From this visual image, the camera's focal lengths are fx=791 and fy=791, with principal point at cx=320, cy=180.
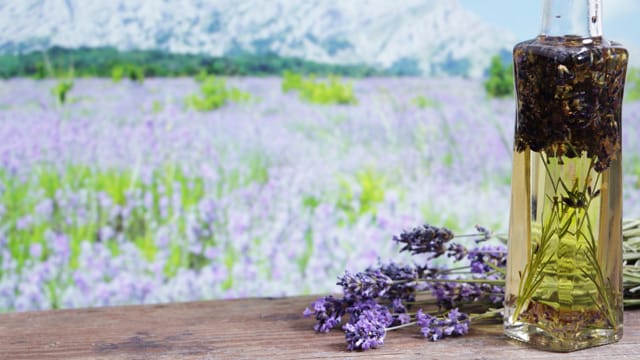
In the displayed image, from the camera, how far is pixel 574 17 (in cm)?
84

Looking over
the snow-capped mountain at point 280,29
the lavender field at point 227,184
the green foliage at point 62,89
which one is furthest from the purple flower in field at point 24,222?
the snow-capped mountain at point 280,29

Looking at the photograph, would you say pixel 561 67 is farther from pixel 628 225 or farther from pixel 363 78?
pixel 363 78

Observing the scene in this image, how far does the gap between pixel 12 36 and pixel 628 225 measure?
4.62 feet

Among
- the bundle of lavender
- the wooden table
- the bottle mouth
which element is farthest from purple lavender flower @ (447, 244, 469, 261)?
the bottle mouth

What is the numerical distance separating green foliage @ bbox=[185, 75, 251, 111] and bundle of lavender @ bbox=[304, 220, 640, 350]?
37.5 inches

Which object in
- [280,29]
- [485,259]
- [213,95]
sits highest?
[280,29]

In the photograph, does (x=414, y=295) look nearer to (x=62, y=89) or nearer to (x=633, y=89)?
(x=62, y=89)

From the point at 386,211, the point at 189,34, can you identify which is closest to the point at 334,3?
the point at 189,34

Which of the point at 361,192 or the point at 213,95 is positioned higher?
the point at 213,95

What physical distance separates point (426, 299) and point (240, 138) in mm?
938

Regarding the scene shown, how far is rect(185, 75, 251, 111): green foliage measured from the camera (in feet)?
6.39

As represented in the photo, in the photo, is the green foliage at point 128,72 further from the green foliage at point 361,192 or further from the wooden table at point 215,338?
the wooden table at point 215,338

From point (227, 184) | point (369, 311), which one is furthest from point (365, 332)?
point (227, 184)

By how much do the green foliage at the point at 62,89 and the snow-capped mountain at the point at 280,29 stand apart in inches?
3.5
